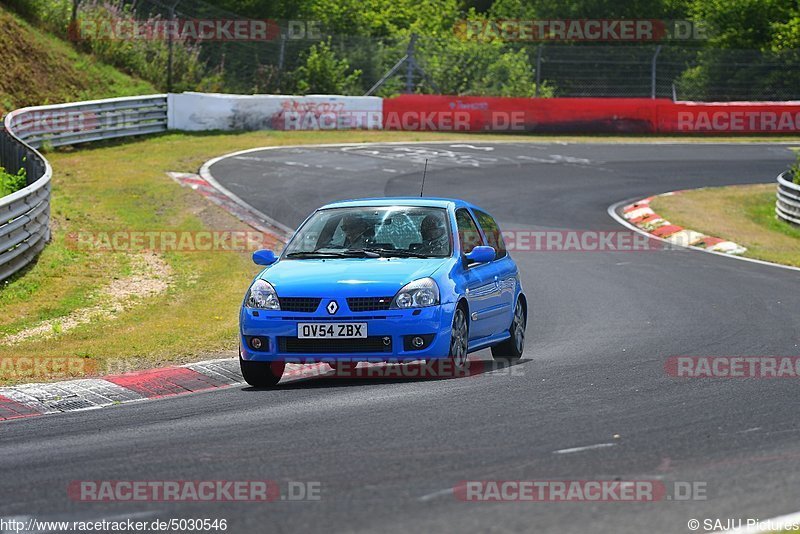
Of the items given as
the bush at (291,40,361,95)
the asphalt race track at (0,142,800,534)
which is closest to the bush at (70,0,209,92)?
the bush at (291,40,361,95)

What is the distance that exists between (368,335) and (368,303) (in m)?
0.24

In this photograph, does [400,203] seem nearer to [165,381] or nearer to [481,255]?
[481,255]

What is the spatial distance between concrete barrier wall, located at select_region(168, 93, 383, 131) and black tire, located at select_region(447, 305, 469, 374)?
24.6 meters

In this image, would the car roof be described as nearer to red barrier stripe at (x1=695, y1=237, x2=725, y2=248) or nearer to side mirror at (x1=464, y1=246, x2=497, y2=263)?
side mirror at (x1=464, y1=246, x2=497, y2=263)

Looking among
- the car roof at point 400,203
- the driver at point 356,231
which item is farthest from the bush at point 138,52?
the driver at point 356,231

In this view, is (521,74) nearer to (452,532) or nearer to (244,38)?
(244,38)

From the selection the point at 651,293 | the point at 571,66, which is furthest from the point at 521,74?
the point at 651,293

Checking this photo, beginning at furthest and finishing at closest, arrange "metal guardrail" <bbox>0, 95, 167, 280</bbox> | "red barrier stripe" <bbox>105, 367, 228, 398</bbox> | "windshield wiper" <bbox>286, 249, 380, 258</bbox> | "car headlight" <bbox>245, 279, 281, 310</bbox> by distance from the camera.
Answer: "metal guardrail" <bbox>0, 95, 167, 280</bbox>, "windshield wiper" <bbox>286, 249, 380, 258</bbox>, "red barrier stripe" <bbox>105, 367, 228, 398</bbox>, "car headlight" <bbox>245, 279, 281, 310</bbox>

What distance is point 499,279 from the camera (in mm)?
11188

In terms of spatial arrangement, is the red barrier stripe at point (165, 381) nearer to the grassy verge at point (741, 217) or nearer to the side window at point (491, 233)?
the side window at point (491, 233)

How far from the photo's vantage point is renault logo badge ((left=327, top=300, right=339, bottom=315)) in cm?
951

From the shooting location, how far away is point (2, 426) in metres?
8.42

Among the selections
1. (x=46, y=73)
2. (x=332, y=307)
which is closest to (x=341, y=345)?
(x=332, y=307)

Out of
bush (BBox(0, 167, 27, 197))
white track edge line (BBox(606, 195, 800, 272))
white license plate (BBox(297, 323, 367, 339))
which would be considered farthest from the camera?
bush (BBox(0, 167, 27, 197))
